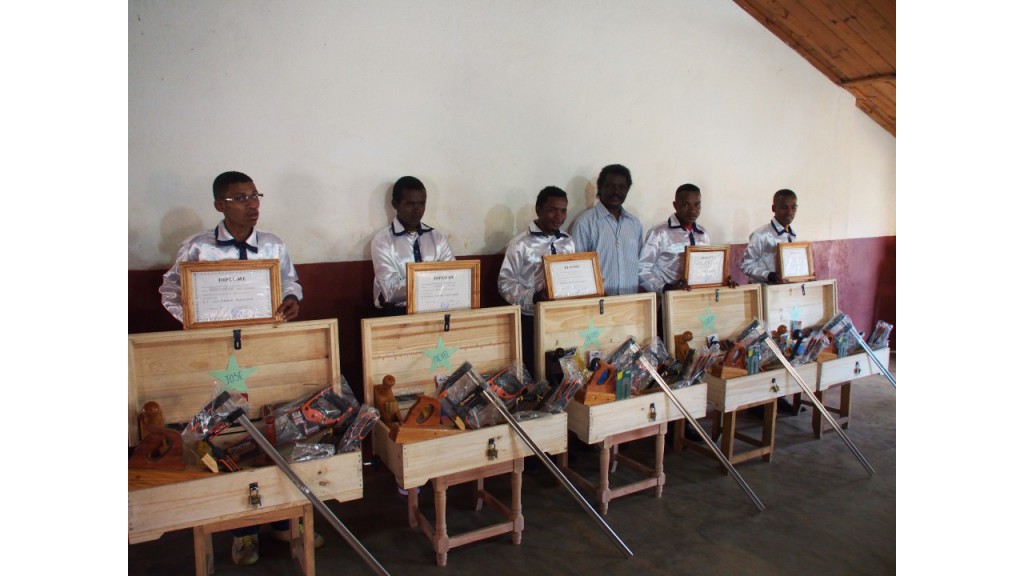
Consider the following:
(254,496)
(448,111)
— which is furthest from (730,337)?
(254,496)

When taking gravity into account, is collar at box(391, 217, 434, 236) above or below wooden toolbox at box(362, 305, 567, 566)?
above

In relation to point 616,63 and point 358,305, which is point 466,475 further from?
point 616,63

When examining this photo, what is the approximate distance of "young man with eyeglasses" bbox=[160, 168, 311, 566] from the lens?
2.47 metres

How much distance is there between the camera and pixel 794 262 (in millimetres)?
4012

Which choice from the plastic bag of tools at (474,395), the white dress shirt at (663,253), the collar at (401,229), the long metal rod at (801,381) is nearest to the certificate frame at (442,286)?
the plastic bag of tools at (474,395)

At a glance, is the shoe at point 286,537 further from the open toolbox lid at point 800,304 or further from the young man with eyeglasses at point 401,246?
the open toolbox lid at point 800,304

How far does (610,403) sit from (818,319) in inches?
86.3

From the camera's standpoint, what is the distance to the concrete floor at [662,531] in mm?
2494

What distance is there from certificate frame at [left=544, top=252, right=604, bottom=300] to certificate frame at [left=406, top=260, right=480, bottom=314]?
396 millimetres

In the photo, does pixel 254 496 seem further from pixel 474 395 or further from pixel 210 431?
pixel 474 395

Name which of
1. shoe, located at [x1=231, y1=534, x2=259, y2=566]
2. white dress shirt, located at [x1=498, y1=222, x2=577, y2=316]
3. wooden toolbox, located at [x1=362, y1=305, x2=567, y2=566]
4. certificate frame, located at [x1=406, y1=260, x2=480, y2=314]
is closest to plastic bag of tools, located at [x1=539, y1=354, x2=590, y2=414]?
wooden toolbox, located at [x1=362, y1=305, x2=567, y2=566]

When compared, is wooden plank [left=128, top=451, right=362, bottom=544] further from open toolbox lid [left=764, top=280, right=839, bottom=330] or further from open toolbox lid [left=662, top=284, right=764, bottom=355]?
open toolbox lid [left=764, top=280, right=839, bottom=330]

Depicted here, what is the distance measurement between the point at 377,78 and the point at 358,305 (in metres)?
1.29

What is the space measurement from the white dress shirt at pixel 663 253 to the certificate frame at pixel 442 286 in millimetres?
1586
